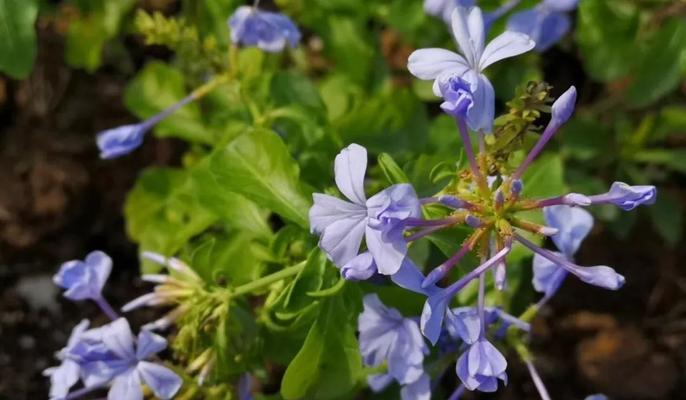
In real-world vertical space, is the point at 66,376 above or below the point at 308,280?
below

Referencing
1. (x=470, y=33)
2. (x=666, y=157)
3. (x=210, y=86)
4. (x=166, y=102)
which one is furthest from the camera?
(x=666, y=157)

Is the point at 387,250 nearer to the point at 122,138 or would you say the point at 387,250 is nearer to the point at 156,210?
the point at 122,138

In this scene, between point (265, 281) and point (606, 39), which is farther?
point (606, 39)

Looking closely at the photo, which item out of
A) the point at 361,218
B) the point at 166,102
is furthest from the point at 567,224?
the point at 166,102

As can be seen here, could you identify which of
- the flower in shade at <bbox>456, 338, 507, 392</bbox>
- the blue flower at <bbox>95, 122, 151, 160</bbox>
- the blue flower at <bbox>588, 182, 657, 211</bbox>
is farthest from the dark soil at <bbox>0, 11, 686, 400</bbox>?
the blue flower at <bbox>588, 182, 657, 211</bbox>

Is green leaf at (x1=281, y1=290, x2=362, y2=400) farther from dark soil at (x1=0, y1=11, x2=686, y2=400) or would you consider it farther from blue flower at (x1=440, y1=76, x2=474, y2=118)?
dark soil at (x1=0, y1=11, x2=686, y2=400)
